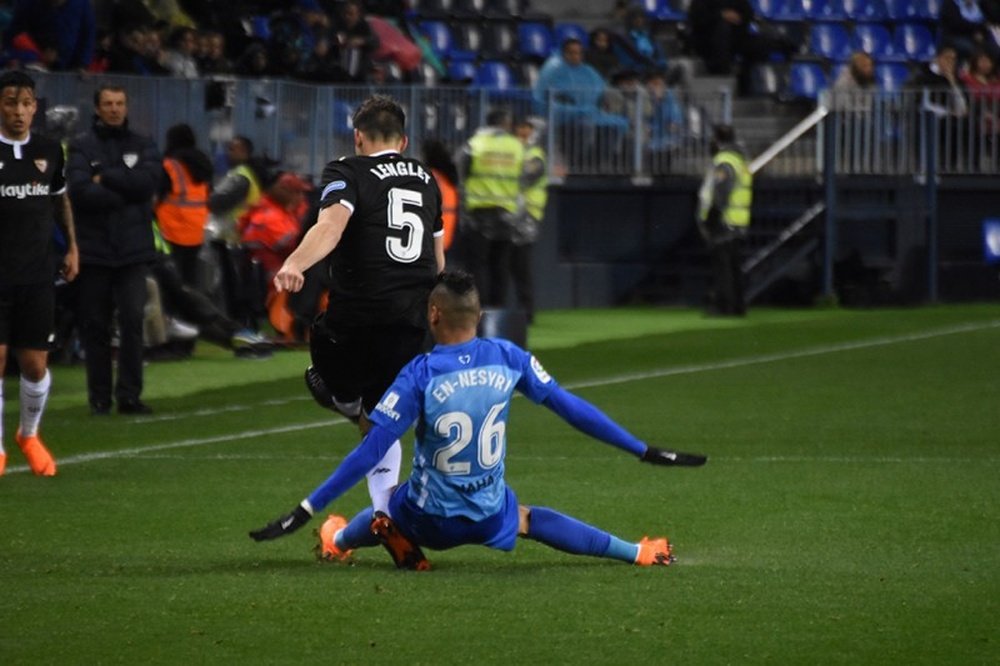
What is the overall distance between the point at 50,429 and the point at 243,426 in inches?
47.2

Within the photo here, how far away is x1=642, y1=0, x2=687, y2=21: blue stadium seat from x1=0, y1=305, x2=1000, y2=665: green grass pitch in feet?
49.1

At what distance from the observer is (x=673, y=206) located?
27.0 m

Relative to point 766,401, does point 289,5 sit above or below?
above

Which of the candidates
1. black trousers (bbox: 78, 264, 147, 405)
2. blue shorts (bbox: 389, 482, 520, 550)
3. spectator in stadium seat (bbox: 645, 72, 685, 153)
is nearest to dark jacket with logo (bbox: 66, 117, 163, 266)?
black trousers (bbox: 78, 264, 147, 405)

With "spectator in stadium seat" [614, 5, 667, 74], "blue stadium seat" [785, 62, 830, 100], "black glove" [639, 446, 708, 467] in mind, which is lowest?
"black glove" [639, 446, 708, 467]

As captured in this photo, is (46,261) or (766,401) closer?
(46,261)

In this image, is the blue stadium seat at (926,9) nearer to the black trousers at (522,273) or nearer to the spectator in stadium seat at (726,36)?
the spectator in stadium seat at (726,36)

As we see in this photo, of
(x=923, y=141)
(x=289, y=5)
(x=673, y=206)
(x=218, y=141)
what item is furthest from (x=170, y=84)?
(x=923, y=141)

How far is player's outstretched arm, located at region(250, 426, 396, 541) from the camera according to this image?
7.45 meters

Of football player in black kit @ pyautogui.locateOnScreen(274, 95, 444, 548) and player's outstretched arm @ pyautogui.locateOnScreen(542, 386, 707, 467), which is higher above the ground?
football player in black kit @ pyautogui.locateOnScreen(274, 95, 444, 548)

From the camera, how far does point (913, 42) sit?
32438mm

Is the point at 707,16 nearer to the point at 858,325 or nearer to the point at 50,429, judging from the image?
the point at 858,325

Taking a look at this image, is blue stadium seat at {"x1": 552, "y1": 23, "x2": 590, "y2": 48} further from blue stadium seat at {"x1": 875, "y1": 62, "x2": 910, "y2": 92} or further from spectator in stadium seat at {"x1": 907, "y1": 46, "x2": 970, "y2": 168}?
spectator in stadium seat at {"x1": 907, "y1": 46, "x2": 970, "y2": 168}

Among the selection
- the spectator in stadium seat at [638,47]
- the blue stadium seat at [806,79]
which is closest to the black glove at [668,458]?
the spectator in stadium seat at [638,47]
